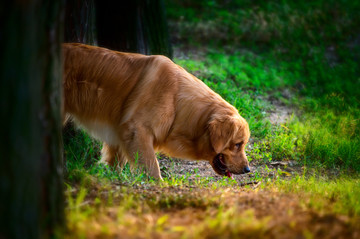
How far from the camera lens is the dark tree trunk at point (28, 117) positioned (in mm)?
1945

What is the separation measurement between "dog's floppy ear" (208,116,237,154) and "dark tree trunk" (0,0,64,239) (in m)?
2.61

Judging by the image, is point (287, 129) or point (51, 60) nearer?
point (51, 60)

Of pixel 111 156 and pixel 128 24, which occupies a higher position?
pixel 128 24

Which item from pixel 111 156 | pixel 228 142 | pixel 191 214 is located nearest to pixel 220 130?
pixel 228 142

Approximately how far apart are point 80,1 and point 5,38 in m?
3.27

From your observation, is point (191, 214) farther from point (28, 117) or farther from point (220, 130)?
point (220, 130)

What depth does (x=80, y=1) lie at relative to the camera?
5.01 metres

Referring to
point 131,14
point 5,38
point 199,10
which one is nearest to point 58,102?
point 5,38

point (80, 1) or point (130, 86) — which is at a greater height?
point (80, 1)

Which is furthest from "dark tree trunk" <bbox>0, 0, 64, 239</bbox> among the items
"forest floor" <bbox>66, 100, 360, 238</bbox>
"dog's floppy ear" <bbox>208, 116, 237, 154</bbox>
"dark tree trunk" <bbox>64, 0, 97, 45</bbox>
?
"dark tree trunk" <bbox>64, 0, 97, 45</bbox>

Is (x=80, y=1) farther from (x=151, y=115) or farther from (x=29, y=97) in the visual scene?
(x=29, y=97)

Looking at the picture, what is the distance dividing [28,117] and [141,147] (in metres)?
2.51

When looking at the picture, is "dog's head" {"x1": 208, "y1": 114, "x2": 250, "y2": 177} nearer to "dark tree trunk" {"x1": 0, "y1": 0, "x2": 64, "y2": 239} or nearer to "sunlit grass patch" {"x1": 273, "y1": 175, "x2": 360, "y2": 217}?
"sunlit grass patch" {"x1": 273, "y1": 175, "x2": 360, "y2": 217}

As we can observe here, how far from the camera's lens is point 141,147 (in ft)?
14.7
